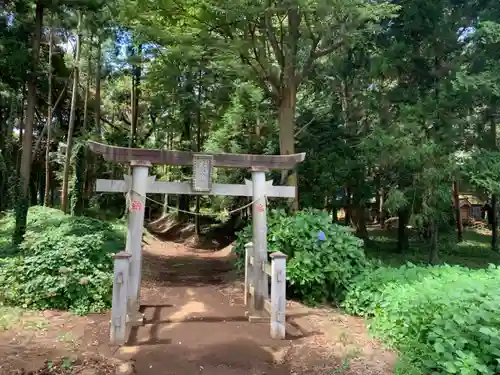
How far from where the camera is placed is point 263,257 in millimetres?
6699

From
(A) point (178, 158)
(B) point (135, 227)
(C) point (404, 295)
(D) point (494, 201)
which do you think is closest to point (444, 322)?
(C) point (404, 295)

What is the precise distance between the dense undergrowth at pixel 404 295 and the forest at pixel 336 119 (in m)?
0.02

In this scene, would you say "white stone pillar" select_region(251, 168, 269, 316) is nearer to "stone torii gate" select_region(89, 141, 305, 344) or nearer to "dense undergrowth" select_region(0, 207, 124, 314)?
"stone torii gate" select_region(89, 141, 305, 344)

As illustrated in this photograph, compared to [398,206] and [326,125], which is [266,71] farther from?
[398,206]

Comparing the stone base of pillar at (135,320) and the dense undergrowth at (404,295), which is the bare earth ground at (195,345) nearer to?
the stone base of pillar at (135,320)

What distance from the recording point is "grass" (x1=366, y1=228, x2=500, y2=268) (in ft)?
46.9

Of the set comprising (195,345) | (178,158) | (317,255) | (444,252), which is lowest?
(444,252)

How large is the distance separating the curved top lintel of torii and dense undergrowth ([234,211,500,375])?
1.37 meters

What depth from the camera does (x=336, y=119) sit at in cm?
1423

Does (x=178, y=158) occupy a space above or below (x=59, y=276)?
above

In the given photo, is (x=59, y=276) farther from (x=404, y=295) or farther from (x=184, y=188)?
(x=404, y=295)

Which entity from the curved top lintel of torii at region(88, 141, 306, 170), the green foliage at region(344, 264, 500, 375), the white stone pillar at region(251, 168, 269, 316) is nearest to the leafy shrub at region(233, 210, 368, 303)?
the white stone pillar at region(251, 168, 269, 316)

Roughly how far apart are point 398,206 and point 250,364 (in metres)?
8.04

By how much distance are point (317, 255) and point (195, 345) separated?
2.90 m
